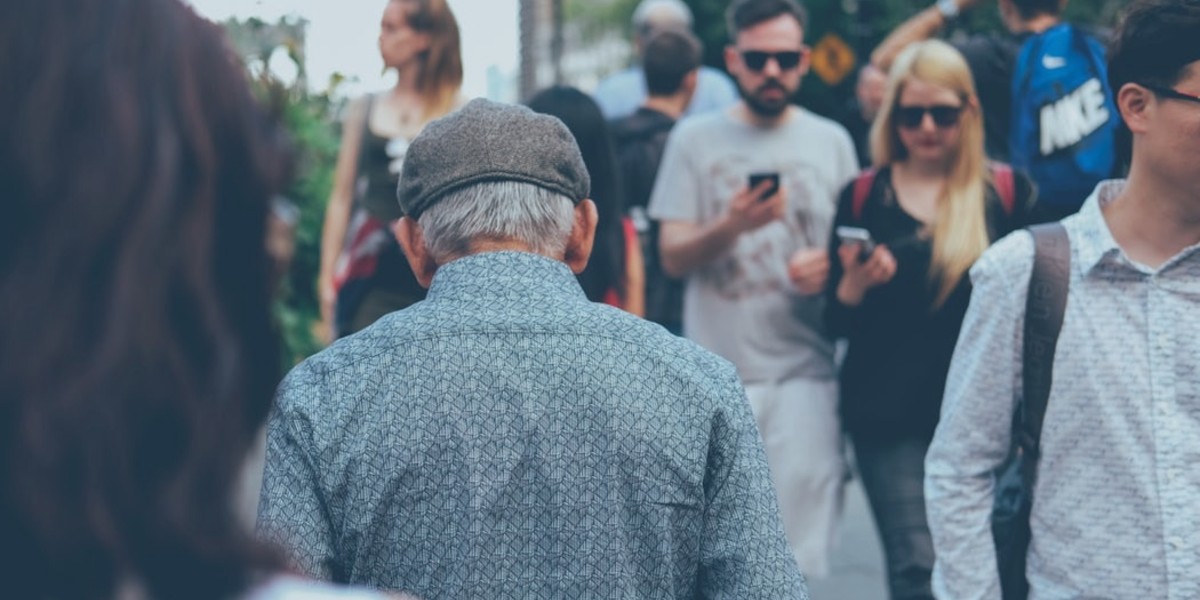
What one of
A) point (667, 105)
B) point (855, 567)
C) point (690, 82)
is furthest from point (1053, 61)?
point (855, 567)

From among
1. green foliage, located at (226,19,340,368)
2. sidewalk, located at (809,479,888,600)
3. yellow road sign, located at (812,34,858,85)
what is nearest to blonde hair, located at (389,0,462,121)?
green foliage, located at (226,19,340,368)

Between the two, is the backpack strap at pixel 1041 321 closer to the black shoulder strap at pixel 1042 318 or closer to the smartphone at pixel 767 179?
the black shoulder strap at pixel 1042 318

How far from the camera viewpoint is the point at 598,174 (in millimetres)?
4867

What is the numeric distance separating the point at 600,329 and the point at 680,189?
3.36m

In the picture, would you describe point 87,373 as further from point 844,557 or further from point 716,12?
point 716,12

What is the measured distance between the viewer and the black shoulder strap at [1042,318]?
3.18 meters

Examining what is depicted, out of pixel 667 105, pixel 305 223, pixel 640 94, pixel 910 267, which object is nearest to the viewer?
pixel 910 267

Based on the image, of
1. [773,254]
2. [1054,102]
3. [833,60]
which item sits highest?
[1054,102]

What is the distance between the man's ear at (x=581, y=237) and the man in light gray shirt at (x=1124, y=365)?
93 centimetres

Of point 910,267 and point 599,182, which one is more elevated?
point 599,182

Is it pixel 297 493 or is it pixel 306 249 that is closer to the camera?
pixel 297 493

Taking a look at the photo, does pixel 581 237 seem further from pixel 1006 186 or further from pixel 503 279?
pixel 1006 186

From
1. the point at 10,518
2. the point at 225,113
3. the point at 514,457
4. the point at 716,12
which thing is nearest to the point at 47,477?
the point at 10,518

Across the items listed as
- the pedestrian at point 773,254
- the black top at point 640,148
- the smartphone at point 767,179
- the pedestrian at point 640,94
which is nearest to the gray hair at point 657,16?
the pedestrian at point 640,94
